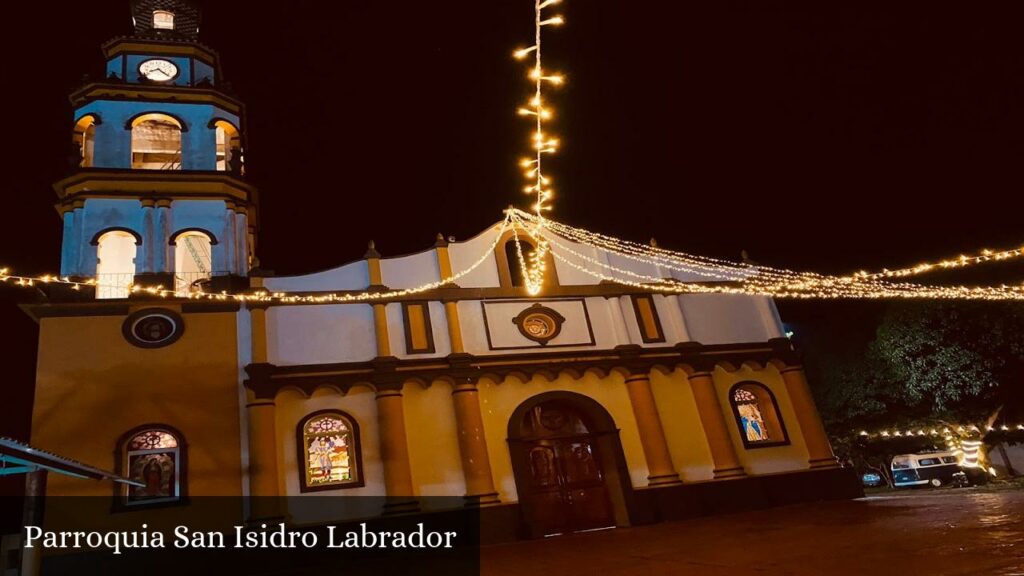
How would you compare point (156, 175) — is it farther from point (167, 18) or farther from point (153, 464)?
point (153, 464)

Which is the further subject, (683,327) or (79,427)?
(683,327)

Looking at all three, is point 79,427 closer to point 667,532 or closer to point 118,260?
point 118,260

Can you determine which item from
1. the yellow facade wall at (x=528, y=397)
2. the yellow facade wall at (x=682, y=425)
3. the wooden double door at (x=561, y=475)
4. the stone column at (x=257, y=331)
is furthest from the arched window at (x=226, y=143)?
the yellow facade wall at (x=682, y=425)

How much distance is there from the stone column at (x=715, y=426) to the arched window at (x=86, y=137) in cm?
1508

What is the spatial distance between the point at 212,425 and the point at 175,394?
958 mm

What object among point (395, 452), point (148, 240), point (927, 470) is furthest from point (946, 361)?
point (148, 240)

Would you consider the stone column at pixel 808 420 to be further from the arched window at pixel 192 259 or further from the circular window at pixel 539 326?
the arched window at pixel 192 259

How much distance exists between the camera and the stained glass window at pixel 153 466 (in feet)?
38.4

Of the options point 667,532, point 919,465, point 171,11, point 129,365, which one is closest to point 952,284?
point 919,465

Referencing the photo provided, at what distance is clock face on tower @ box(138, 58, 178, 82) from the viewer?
16.0 meters

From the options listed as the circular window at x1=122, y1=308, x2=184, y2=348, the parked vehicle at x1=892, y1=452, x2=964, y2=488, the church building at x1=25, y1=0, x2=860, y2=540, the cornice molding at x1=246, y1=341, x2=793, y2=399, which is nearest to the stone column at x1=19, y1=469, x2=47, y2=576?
the church building at x1=25, y1=0, x2=860, y2=540

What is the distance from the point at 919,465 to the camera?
2358cm

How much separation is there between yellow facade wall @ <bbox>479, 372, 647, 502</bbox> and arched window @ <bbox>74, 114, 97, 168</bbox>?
34.6 feet

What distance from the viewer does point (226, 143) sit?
53.9 feet
